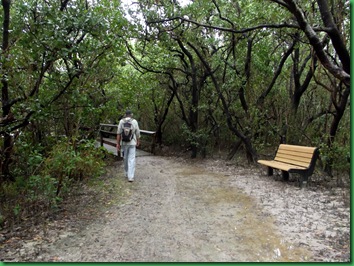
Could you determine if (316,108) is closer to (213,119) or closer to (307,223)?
(213,119)

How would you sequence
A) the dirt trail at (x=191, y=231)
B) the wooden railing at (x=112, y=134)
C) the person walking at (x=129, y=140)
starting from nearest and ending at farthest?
the dirt trail at (x=191, y=231) → the person walking at (x=129, y=140) → the wooden railing at (x=112, y=134)

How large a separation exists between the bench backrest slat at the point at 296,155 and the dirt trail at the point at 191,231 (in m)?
0.65

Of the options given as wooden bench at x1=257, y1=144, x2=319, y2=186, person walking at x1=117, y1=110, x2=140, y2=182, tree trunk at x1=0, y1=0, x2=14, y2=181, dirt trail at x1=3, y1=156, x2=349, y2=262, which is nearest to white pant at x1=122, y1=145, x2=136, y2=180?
person walking at x1=117, y1=110, x2=140, y2=182

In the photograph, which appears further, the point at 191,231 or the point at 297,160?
the point at 297,160

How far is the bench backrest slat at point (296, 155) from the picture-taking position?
6143mm

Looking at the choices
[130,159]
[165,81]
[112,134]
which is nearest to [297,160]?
[130,159]

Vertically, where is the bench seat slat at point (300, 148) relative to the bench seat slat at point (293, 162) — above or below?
above

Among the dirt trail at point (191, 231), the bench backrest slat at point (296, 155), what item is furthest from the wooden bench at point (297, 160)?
the dirt trail at point (191, 231)

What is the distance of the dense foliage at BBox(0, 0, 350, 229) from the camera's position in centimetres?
445

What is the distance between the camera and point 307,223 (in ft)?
13.8

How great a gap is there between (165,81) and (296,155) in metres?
7.23

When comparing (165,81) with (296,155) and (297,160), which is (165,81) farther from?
(297,160)

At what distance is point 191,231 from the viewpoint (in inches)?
156

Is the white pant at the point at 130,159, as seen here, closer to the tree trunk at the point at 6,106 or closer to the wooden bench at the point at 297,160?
the tree trunk at the point at 6,106
